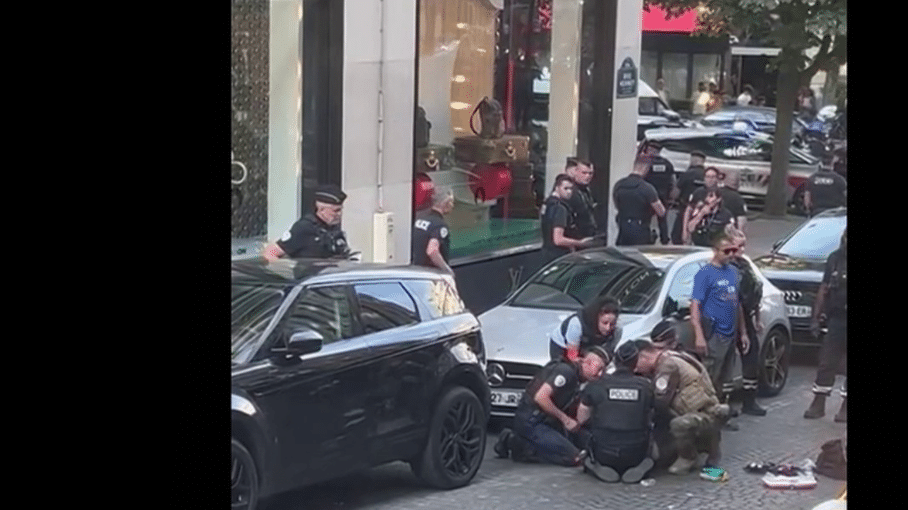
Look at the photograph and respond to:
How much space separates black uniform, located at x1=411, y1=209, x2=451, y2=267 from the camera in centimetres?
407

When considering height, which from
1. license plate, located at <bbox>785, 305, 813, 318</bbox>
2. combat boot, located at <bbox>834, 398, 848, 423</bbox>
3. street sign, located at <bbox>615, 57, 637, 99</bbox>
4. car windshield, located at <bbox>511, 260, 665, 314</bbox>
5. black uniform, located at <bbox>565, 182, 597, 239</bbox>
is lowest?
combat boot, located at <bbox>834, 398, 848, 423</bbox>

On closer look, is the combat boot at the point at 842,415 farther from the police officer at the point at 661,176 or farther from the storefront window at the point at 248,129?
the storefront window at the point at 248,129

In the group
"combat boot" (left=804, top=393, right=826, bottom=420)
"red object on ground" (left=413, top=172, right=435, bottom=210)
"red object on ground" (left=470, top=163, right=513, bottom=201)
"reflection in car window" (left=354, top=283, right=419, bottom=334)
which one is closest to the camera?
"reflection in car window" (left=354, top=283, right=419, bottom=334)

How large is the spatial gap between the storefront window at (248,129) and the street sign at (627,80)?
1113mm

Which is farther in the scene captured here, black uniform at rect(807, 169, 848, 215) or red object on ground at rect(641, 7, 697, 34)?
red object on ground at rect(641, 7, 697, 34)

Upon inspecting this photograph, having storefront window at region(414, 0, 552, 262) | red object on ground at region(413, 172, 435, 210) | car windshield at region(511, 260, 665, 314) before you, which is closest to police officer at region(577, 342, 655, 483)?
car windshield at region(511, 260, 665, 314)

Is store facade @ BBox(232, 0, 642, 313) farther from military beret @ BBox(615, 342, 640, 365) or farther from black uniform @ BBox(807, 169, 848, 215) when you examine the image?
black uniform @ BBox(807, 169, 848, 215)

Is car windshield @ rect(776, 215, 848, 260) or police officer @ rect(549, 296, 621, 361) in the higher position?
car windshield @ rect(776, 215, 848, 260)

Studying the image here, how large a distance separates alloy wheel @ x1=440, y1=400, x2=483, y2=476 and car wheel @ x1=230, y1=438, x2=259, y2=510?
22.0 inches

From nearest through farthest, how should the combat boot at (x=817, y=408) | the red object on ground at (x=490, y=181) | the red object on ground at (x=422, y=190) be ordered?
the combat boot at (x=817, y=408)
the red object on ground at (x=422, y=190)
the red object on ground at (x=490, y=181)

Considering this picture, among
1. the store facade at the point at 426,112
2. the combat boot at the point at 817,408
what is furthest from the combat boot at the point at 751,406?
the store facade at the point at 426,112

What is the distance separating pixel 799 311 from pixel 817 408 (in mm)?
291

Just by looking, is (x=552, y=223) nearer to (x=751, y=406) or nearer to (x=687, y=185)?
(x=687, y=185)

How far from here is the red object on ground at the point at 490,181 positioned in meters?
4.19
